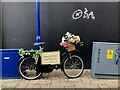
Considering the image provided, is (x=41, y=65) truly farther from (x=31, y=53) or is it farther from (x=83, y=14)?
(x=83, y=14)

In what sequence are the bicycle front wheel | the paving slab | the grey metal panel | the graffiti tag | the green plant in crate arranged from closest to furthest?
the paving slab < the green plant in crate < the grey metal panel < the bicycle front wheel < the graffiti tag

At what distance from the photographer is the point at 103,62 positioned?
862 cm

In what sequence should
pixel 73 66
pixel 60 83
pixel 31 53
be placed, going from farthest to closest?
pixel 73 66 < pixel 31 53 < pixel 60 83

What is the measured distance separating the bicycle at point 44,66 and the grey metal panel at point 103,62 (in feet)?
1.57

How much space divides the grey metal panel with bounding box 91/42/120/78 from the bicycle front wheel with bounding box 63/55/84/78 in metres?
0.41

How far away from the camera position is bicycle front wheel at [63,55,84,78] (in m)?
8.70

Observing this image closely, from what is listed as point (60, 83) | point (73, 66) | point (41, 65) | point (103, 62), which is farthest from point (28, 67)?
point (103, 62)

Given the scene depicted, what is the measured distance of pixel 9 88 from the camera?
24.8ft

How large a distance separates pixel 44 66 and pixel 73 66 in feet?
3.01

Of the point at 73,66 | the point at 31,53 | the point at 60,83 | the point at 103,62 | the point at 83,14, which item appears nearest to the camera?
the point at 60,83

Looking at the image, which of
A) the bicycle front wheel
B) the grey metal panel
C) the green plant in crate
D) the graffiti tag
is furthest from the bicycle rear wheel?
the graffiti tag

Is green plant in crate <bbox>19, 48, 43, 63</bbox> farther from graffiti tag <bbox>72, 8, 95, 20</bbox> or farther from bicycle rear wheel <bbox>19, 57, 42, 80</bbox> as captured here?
graffiti tag <bbox>72, 8, 95, 20</bbox>

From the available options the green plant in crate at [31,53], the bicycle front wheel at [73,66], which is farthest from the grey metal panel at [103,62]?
the green plant in crate at [31,53]

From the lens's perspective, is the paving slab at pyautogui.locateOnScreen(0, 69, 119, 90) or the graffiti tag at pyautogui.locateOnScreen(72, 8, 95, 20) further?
the graffiti tag at pyautogui.locateOnScreen(72, 8, 95, 20)
